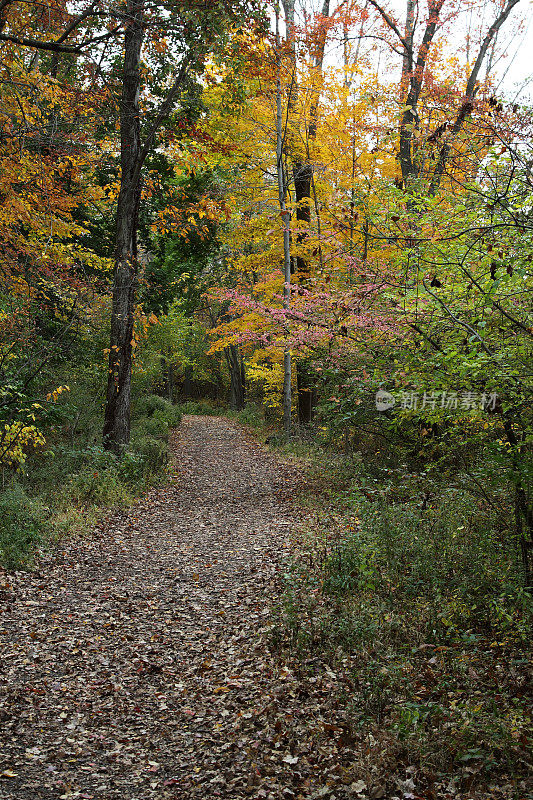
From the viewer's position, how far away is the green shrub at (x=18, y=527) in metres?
6.76

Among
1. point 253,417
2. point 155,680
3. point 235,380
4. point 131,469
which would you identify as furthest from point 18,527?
point 235,380

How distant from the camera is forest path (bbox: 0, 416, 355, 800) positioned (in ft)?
11.6

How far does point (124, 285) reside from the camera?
11.0 m

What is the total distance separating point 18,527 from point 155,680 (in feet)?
11.4

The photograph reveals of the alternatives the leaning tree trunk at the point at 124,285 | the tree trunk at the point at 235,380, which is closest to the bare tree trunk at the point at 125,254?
the leaning tree trunk at the point at 124,285

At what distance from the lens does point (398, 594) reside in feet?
16.9

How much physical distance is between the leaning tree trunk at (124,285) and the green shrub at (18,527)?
11.0 feet

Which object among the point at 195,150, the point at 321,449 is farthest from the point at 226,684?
the point at 195,150

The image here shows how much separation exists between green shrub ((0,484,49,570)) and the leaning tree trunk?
3.35 m

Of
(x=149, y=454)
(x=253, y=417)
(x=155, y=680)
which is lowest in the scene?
(x=155, y=680)

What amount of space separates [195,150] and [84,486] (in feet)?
23.4

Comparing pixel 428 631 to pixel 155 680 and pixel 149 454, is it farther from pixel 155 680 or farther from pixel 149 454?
pixel 149 454

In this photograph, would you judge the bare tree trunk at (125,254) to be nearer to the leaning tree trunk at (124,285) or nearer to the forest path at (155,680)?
the leaning tree trunk at (124,285)

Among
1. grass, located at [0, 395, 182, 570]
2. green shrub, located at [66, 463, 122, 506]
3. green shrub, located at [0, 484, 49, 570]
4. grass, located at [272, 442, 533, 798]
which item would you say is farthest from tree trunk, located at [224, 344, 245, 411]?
grass, located at [272, 442, 533, 798]
